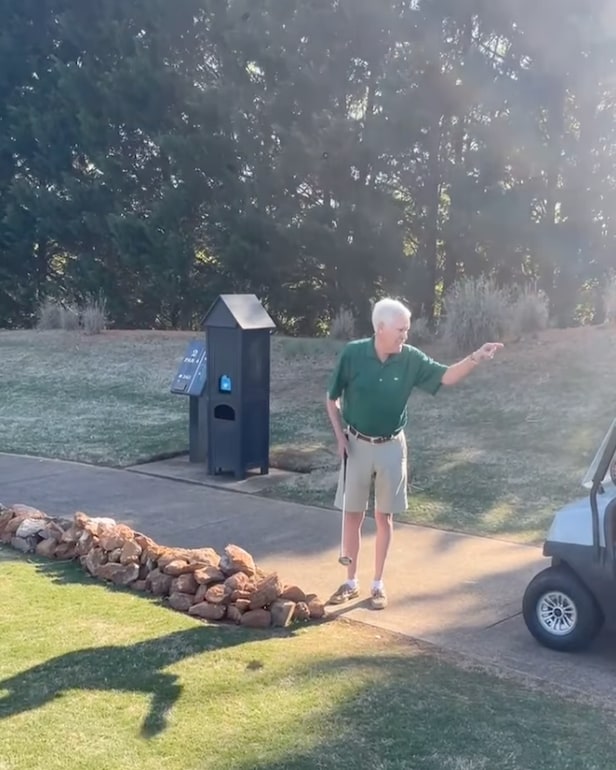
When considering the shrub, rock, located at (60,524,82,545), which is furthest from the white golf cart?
the shrub

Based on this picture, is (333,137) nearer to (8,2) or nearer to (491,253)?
(491,253)

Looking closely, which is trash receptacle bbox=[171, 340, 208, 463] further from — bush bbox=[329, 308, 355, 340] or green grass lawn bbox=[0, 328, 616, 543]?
bush bbox=[329, 308, 355, 340]

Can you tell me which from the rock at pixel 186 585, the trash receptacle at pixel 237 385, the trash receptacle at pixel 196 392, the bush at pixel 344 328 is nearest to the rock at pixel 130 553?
the rock at pixel 186 585

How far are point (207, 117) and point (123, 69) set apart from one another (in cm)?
286

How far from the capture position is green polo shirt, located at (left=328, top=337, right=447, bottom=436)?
5.62 meters

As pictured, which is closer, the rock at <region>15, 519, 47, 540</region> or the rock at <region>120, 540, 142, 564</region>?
the rock at <region>120, 540, 142, 564</region>

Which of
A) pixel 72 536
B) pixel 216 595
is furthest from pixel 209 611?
pixel 72 536

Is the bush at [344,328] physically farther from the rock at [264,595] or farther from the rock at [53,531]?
the rock at [264,595]

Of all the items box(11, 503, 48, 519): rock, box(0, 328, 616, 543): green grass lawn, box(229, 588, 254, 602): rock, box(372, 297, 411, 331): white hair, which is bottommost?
box(229, 588, 254, 602): rock

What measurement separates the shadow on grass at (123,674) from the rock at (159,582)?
0.69m

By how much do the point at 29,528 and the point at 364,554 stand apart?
84.5 inches

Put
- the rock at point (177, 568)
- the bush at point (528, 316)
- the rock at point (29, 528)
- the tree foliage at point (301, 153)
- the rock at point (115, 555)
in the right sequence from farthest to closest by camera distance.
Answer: the tree foliage at point (301, 153), the bush at point (528, 316), the rock at point (29, 528), the rock at point (115, 555), the rock at point (177, 568)

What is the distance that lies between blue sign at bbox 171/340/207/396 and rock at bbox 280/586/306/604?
14.0ft

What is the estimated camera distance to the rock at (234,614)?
217 inches
